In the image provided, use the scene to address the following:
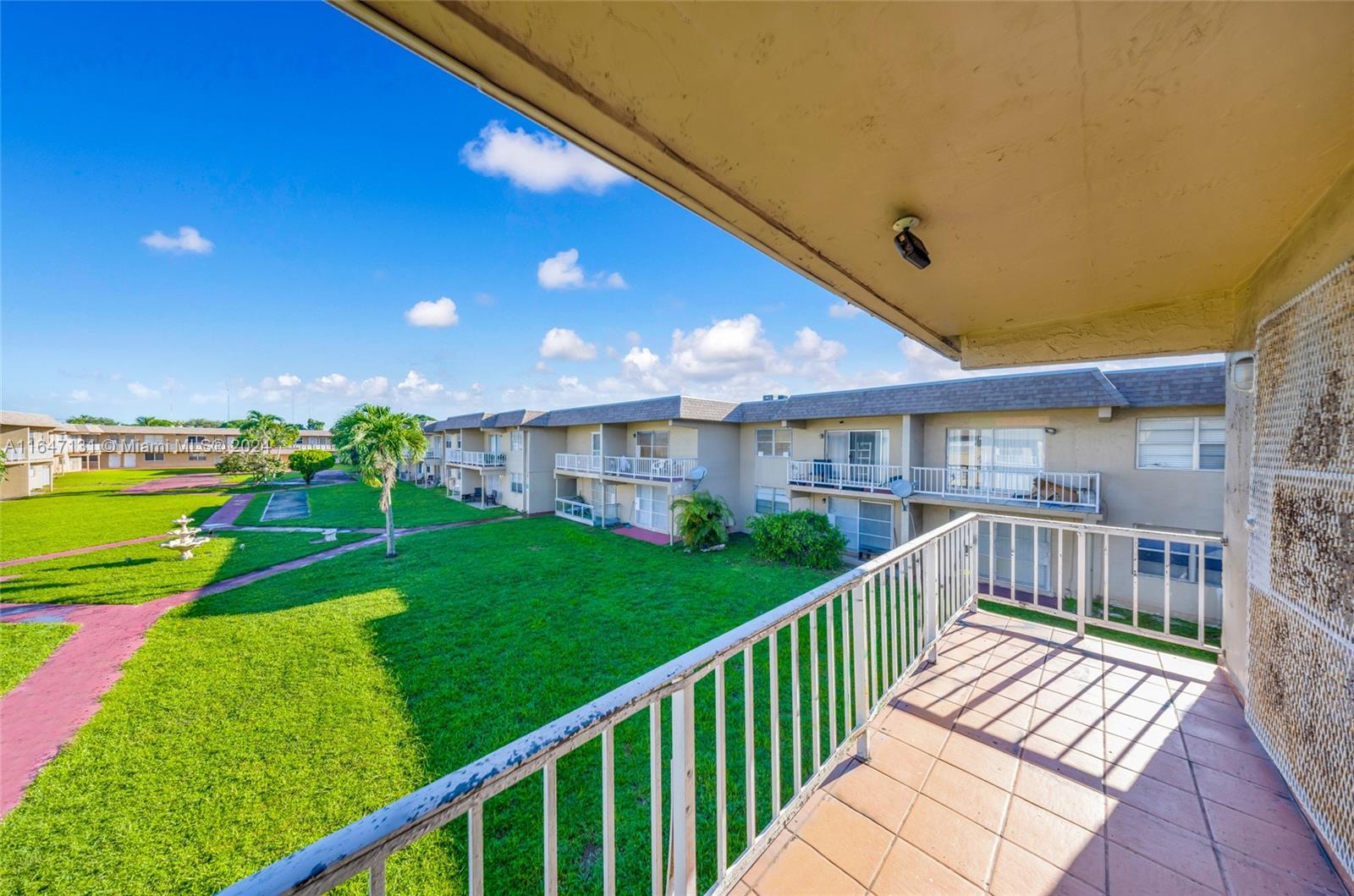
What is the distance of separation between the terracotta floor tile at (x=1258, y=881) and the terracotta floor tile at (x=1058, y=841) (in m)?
0.39

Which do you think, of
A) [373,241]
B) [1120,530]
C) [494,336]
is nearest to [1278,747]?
[1120,530]

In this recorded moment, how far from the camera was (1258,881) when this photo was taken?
175cm

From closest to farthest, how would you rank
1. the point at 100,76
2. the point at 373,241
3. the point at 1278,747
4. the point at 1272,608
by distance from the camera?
the point at 1278,747
the point at 1272,608
the point at 100,76
the point at 373,241

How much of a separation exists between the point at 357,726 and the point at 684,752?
6151 millimetres

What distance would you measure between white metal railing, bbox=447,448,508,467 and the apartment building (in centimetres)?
204

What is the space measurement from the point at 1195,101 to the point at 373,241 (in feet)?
64.3

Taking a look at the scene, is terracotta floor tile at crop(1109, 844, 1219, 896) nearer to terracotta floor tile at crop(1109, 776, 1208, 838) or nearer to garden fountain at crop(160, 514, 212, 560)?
terracotta floor tile at crop(1109, 776, 1208, 838)

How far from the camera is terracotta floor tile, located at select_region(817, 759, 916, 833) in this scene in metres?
2.04

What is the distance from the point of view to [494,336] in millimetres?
21062

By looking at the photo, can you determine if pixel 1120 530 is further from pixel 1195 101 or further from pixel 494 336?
pixel 494 336

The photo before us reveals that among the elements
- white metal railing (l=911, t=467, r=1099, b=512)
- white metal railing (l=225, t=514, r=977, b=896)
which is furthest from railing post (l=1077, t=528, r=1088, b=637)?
white metal railing (l=911, t=467, r=1099, b=512)

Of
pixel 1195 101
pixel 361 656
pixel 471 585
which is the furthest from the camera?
pixel 471 585

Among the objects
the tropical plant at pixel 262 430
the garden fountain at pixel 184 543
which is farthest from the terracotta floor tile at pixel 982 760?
the tropical plant at pixel 262 430

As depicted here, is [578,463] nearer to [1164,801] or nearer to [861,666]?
[861,666]
